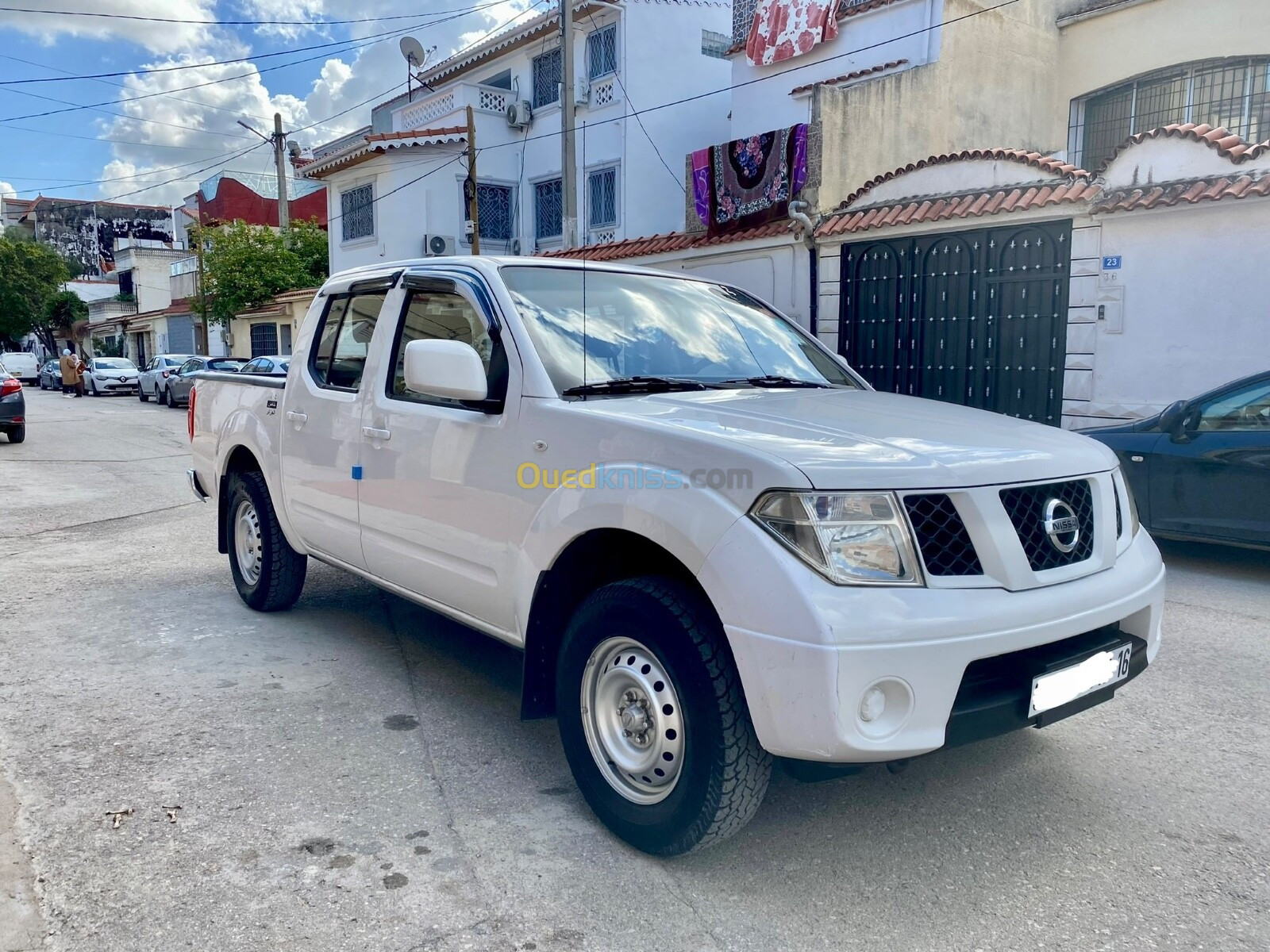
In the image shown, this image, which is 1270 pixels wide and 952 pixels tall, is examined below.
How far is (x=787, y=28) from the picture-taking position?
18.4m

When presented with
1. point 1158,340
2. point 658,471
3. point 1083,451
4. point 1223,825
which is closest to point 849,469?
point 658,471

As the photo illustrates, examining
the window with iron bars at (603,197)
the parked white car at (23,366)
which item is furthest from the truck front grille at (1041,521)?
the parked white car at (23,366)

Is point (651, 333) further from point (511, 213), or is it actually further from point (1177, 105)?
point (511, 213)

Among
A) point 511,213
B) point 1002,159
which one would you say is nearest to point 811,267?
point 1002,159

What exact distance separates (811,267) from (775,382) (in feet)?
33.2

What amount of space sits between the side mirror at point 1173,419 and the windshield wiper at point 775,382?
4.24m

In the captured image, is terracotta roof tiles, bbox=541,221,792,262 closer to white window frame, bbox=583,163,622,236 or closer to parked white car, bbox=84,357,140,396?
white window frame, bbox=583,163,622,236

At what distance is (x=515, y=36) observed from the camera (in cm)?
2402

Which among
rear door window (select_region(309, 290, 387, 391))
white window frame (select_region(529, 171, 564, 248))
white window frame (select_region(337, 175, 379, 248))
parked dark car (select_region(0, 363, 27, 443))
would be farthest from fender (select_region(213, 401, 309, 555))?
white window frame (select_region(337, 175, 379, 248))

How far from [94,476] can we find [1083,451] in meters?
11.8

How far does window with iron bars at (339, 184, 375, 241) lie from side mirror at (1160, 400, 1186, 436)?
900 inches

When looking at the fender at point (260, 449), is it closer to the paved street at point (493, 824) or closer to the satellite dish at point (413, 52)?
the paved street at point (493, 824)

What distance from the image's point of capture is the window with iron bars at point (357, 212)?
1045 inches

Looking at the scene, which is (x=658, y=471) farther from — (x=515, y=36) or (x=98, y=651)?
(x=515, y=36)
